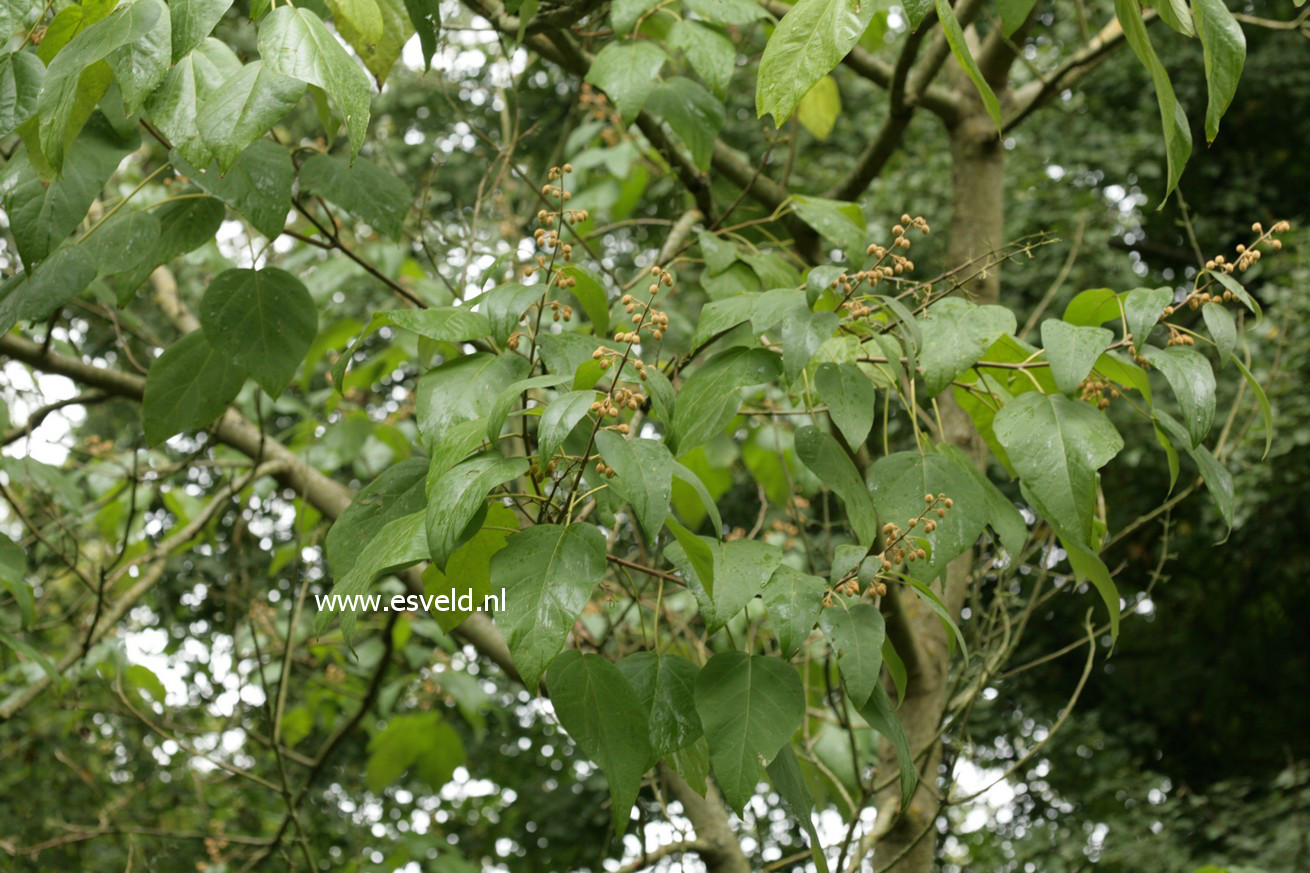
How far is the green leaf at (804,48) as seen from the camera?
709mm

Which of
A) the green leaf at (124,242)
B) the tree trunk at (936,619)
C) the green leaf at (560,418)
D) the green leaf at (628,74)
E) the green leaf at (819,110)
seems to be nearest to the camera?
the green leaf at (560,418)

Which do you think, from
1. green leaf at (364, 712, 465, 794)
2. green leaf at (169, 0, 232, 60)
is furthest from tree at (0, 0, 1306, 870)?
green leaf at (364, 712, 465, 794)

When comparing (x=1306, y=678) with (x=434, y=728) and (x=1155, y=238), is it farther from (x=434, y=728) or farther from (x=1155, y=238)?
(x=434, y=728)

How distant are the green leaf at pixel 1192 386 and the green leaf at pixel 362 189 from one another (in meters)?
0.69

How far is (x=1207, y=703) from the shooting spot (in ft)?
16.8

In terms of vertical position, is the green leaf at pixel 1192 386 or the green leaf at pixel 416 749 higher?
the green leaf at pixel 416 749

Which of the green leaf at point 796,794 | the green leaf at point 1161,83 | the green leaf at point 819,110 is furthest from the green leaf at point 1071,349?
the green leaf at point 819,110

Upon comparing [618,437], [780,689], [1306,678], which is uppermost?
[1306,678]

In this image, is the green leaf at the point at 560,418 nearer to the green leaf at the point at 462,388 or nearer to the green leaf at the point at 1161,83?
the green leaf at the point at 462,388

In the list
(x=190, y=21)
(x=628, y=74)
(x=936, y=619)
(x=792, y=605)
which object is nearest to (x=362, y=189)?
(x=628, y=74)

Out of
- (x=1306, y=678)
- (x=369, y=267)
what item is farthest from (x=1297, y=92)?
(x=369, y=267)

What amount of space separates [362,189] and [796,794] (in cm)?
70

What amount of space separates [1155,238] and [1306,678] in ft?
6.71

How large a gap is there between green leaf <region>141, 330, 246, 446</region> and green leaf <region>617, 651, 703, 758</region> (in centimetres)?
53
